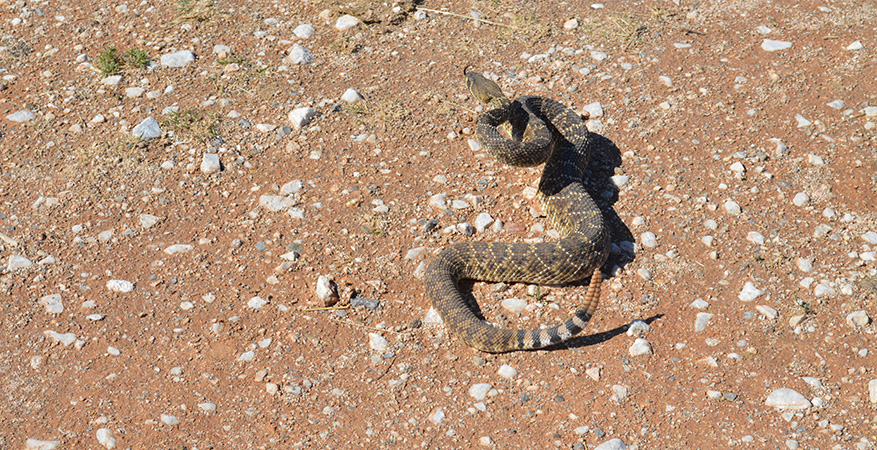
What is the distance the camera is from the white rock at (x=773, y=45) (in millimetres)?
7836

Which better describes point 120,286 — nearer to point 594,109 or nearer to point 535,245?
point 535,245

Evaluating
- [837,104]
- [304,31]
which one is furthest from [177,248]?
[837,104]

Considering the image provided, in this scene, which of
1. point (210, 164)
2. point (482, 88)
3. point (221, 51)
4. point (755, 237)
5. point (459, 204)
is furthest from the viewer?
point (221, 51)

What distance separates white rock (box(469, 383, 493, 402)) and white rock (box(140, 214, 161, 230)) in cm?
302

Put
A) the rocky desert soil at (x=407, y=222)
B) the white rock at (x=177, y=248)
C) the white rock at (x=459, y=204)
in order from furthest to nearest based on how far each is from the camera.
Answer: the white rock at (x=459, y=204) → the white rock at (x=177, y=248) → the rocky desert soil at (x=407, y=222)

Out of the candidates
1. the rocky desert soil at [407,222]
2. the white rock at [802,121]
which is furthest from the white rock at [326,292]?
the white rock at [802,121]

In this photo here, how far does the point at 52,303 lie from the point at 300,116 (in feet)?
9.04

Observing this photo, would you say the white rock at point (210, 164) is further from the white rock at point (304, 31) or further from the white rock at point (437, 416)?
the white rock at point (437, 416)

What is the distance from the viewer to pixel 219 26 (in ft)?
26.8

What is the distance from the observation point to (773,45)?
7.88 meters

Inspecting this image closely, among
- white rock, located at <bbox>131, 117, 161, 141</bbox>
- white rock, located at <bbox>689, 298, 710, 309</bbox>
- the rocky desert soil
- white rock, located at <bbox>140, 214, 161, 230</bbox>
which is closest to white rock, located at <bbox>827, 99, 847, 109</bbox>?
the rocky desert soil

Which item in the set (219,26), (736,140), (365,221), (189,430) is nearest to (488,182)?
(365,221)

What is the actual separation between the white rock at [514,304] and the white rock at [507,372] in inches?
24.4

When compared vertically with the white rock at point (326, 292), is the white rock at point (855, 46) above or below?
A: above
